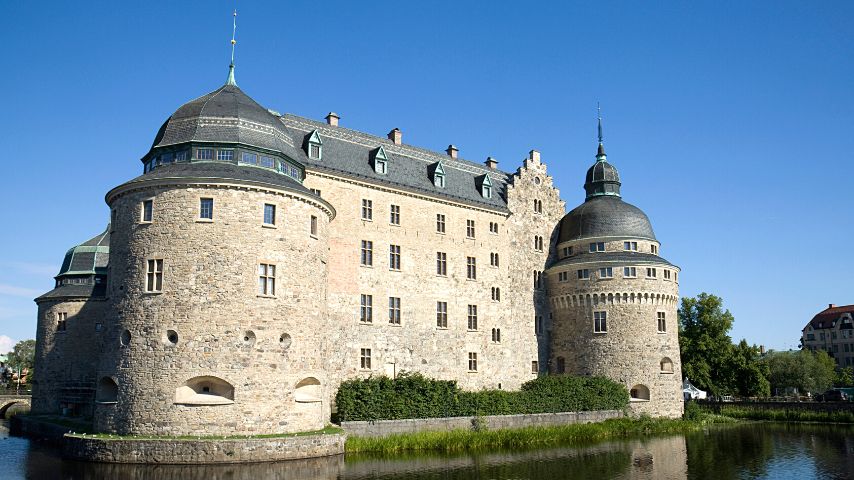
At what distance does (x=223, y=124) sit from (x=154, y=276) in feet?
26.4

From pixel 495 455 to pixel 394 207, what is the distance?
675 inches

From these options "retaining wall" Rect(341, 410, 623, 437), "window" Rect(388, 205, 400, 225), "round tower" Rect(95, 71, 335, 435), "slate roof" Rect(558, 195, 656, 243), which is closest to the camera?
"round tower" Rect(95, 71, 335, 435)

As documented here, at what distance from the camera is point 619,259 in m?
45.8

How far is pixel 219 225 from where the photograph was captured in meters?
28.6

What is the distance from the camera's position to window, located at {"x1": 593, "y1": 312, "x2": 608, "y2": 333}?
45.5 m

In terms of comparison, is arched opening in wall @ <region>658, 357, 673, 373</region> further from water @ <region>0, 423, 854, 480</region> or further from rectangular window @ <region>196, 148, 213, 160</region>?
rectangular window @ <region>196, 148, 213, 160</region>

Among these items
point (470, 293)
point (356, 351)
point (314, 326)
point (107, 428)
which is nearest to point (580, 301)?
point (470, 293)

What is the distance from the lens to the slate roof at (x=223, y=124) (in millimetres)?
31281

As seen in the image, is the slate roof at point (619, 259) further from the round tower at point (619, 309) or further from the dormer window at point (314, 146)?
the dormer window at point (314, 146)

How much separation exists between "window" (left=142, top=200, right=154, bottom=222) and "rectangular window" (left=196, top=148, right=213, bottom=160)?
3.22 meters

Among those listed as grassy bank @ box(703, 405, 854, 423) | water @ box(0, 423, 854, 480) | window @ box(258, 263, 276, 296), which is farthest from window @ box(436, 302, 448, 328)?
grassy bank @ box(703, 405, 854, 423)

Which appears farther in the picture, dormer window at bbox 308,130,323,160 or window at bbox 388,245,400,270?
window at bbox 388,245,400,270

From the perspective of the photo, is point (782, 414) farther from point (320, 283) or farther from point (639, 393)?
point (320, 283)

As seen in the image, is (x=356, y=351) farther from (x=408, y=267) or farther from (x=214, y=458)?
(x=214, y=458)
